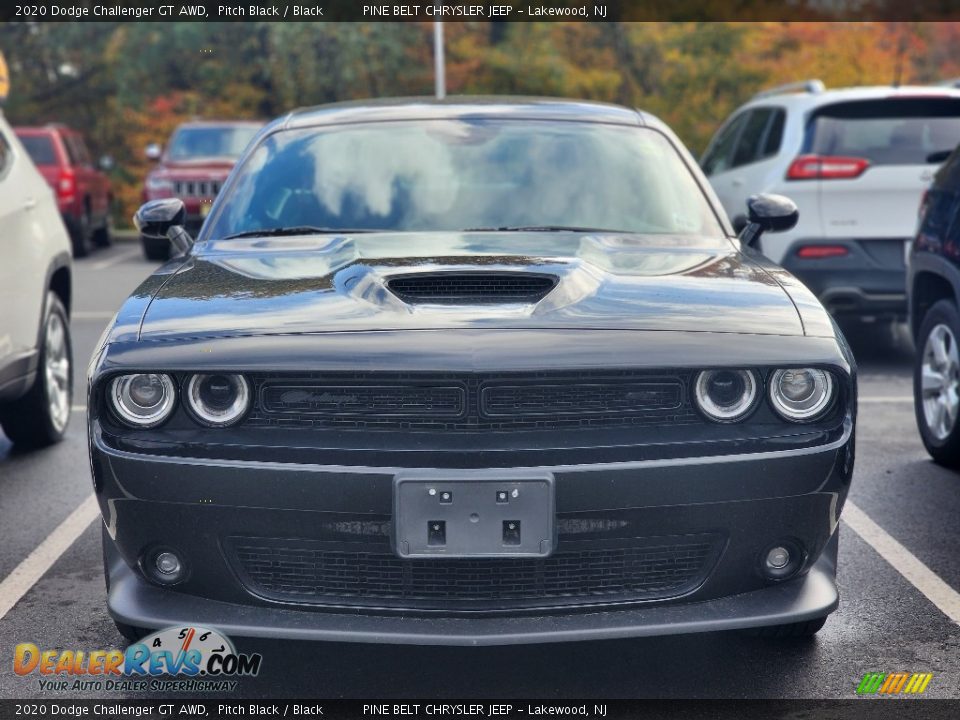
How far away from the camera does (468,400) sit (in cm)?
342

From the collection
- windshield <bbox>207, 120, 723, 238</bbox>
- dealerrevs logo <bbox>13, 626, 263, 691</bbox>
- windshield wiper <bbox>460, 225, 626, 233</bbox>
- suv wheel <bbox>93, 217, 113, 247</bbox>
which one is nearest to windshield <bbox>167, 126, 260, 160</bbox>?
suv wheel <bbox>93, 217, 113, 247</bbox>

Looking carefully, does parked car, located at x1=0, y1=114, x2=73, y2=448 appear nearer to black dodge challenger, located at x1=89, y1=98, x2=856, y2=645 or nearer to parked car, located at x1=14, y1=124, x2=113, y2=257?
black dodge challenger, located at x1=89, y1=98, x2=856, y2=645

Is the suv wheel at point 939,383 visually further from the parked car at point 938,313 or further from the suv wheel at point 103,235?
the suv wheel at point 103,235

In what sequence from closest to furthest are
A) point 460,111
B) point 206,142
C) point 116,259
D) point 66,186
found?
point 460,111, point 66,186, point 116,259, point 206,142

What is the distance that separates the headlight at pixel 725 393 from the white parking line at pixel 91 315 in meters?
9.57

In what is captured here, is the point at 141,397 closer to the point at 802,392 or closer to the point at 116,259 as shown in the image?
the point at 802,392

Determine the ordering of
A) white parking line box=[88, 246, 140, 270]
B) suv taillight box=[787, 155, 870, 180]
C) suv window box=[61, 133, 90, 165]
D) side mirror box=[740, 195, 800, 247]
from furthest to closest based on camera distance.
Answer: suv window box=[61, 133, 90, 165], white parking line box=[88, 246, 140, 270], suv taillight box=[787, 155, 870, 180], side mirror box=[740, 195, 800, 247]

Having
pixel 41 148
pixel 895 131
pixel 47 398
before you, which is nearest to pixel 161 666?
pixel 47 398

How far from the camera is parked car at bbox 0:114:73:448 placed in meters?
6.03

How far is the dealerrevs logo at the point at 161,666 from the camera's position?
3713 mm

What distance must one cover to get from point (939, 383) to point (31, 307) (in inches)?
156

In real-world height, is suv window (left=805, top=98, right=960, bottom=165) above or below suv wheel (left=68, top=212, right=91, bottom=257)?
above

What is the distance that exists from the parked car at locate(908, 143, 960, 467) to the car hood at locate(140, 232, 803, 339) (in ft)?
6.81

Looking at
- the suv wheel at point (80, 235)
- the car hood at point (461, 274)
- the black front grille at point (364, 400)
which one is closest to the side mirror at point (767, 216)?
the car hood at point (461, 274)
